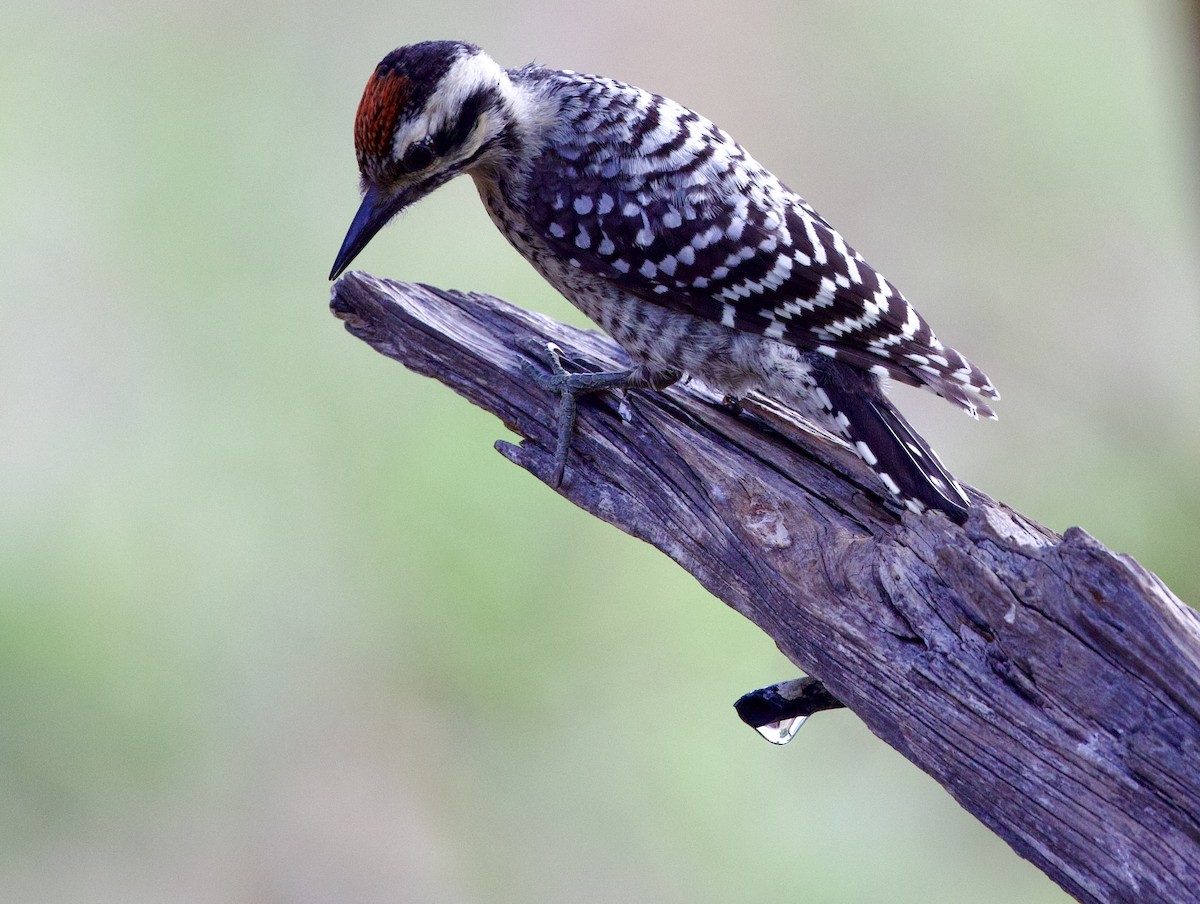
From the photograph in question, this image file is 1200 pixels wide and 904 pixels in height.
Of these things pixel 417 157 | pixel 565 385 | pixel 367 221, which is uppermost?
pixel 417 157

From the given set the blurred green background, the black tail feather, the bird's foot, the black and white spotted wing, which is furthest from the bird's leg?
the blurred green background

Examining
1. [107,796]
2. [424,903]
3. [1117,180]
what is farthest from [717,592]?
[1117,180]

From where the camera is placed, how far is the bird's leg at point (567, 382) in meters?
3.06

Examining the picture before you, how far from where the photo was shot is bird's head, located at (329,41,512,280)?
9.65 feet

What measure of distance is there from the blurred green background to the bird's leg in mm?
1648

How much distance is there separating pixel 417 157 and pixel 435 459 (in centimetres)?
257

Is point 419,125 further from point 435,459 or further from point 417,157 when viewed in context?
point 435,459

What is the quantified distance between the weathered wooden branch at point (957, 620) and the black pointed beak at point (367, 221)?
21.6 inches

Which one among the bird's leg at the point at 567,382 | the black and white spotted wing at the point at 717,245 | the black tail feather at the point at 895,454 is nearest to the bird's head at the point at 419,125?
the black and white spotted wing at the point at 717,245

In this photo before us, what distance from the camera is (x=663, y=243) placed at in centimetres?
303

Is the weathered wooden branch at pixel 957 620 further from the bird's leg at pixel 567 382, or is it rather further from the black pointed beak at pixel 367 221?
Result: the black pointed beak at pixel 367 221

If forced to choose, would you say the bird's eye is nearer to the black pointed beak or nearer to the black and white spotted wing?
the black pointed beak

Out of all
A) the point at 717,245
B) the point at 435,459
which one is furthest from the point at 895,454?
the point at 435,459

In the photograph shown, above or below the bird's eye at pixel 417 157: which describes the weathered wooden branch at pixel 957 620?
below
